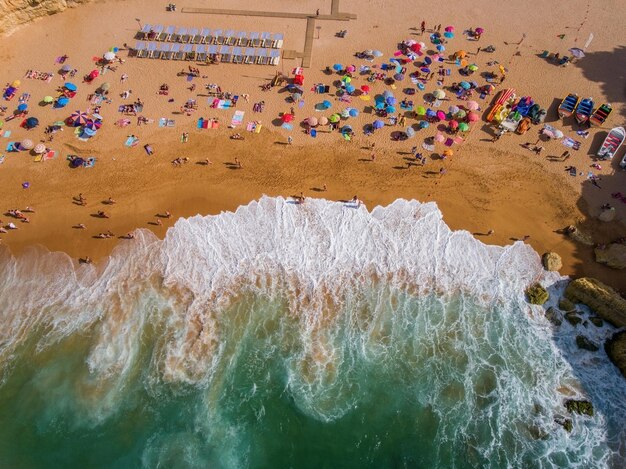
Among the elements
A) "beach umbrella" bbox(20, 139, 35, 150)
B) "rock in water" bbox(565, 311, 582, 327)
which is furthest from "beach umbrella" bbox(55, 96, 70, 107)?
"rock in water" bbox(565, 311, 582, 327)

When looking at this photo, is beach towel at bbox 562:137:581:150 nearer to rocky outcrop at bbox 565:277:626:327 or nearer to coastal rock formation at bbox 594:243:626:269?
coastal rock formation at bbox 594:243:626:269

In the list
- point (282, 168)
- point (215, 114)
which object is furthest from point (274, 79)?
point (282, 168)

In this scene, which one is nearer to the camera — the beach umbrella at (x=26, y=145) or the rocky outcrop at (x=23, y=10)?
the beach umbrella at (x=26, y=145)

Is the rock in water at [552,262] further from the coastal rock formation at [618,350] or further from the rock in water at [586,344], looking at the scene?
the coastal rock formation at [618,350]

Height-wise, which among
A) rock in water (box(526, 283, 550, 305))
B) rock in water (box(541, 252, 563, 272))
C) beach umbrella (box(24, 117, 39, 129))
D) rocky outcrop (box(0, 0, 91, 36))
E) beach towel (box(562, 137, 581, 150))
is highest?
rocky outcrop (box(0, 0, 91, 36))

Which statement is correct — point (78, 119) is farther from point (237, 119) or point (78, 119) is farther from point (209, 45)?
point (209, 45)

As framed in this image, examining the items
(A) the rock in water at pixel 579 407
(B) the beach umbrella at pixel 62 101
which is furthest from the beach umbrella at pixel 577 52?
(B) the beach umbrella at pixel 62 101
